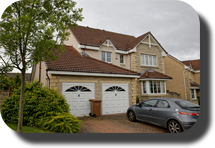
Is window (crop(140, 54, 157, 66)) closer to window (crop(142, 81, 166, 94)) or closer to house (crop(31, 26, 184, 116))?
house (crop(31, 26, 184, 116))

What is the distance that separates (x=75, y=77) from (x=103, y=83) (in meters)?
2.27

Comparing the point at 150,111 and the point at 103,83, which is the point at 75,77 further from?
the point at 150,111

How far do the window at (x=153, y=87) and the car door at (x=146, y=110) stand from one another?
28.1 feet

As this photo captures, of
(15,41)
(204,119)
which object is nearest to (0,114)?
(15,41)

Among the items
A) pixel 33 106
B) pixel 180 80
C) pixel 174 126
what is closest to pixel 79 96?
pixel 33 106

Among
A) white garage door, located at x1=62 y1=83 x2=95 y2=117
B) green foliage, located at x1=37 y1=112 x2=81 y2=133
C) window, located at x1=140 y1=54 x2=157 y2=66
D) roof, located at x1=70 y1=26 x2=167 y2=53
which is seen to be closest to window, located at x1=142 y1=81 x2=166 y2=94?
window, located at x1=140 y1=54 x2=157 y2=66

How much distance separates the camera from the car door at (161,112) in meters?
7.13

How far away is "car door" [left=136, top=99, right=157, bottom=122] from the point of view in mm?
8016

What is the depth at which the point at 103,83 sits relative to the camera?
1179cm

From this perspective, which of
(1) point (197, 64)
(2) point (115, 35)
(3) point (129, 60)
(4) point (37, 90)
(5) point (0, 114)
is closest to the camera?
(5) point (0, 114)

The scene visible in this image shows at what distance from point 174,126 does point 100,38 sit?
48.7 ft

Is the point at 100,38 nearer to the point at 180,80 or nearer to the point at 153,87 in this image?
the point at 153,87

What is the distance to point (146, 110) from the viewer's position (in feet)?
27.0

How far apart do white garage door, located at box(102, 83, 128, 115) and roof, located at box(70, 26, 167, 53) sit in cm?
624
